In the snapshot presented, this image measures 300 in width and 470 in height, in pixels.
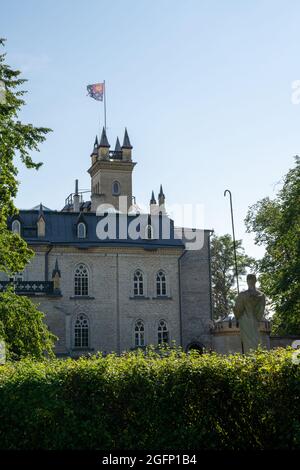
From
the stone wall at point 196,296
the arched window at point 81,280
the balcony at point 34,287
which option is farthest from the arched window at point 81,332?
the stone wall at point 196,296

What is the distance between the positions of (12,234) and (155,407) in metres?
12.4

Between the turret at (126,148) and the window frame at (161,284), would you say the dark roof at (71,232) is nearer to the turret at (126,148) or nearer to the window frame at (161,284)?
the window frame at (161,284)

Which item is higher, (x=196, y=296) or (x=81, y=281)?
(x=81, y=281)

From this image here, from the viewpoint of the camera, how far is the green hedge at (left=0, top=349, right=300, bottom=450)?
10.6 meters

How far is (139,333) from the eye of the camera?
172ft

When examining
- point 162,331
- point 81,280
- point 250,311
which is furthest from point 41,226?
point 250,311

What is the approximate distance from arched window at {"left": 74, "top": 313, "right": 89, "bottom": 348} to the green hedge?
40.1m

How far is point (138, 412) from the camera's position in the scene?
35.5 ft

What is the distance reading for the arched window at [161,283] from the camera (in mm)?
54000

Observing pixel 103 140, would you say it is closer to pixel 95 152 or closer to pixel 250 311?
pixel 95 152

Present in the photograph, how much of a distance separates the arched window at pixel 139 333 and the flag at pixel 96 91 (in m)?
29.6

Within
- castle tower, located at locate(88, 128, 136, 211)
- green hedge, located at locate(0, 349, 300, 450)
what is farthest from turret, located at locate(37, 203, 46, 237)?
green hedge, located at locate(0, 349, 300, 450)
